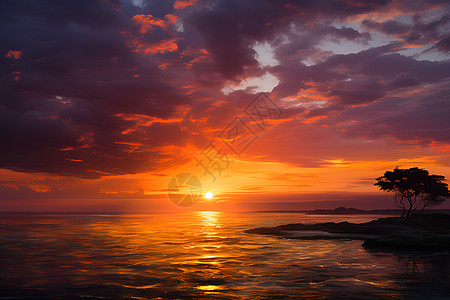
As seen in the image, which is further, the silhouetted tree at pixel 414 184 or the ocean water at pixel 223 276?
the silhouetted tree at pixel 414 184

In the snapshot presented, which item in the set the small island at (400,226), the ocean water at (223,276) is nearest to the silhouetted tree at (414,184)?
the small island at (400,226)

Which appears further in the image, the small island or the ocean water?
the small island

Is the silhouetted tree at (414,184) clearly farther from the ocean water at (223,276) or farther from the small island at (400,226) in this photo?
the ocean water at (223,276)

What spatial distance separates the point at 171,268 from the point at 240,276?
20.2ft

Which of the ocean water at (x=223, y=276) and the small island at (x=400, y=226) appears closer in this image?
the ocean water at (x=223, y=276)

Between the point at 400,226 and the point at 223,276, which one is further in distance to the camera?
the point at 400,226

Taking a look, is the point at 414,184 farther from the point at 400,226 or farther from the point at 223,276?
the point at 223,276

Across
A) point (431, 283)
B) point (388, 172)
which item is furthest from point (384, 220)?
point (431, 283)

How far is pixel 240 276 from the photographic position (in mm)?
20562

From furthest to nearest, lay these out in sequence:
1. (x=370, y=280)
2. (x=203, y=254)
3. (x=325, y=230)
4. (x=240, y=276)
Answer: (x=325, y=230) < (x=203, y=254) < (x=240, y=276) < (x=370, y=280)

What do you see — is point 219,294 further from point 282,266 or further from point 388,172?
point 388,172

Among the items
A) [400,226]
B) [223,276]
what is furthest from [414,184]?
[223,276]

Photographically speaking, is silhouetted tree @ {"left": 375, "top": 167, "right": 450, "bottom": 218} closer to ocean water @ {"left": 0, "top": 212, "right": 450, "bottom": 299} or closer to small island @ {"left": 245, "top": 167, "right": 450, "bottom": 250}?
small island @ {"left": 245, "top": 167, "right": 450, "bottom": 250}

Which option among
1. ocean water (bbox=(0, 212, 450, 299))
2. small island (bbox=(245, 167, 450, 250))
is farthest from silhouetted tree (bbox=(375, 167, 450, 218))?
ocean water (bbox=(0, 212, 450, 299))
